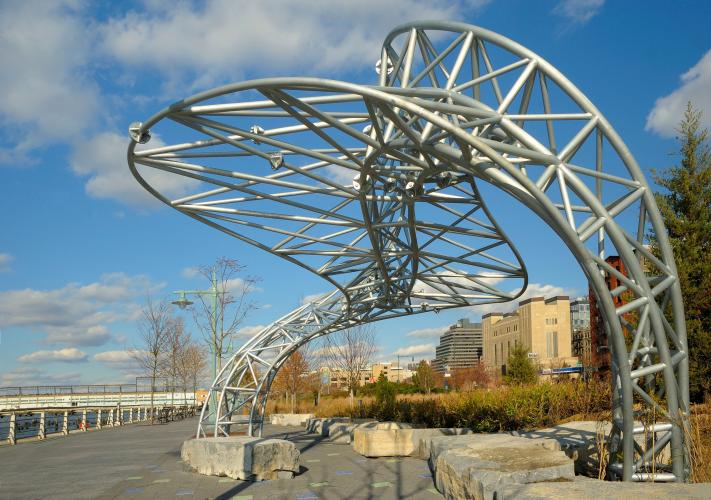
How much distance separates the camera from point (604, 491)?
6633 mm

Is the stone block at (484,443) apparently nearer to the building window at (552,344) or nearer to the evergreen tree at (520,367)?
the evergreen tree at (520,367)

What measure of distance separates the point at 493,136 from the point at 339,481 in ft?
24.7

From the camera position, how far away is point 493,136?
11.0 meters

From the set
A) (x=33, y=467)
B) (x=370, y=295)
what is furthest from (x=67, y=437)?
(x=370, y=295)

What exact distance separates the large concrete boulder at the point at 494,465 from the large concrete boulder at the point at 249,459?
3.30m

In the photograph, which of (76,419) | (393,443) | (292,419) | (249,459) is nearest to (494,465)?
(249,459)

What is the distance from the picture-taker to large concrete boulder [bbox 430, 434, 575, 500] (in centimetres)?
851

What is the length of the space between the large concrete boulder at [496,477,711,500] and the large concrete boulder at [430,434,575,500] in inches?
27.7

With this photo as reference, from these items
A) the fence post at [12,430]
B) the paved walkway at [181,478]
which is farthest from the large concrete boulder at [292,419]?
the fence post at [12,430]

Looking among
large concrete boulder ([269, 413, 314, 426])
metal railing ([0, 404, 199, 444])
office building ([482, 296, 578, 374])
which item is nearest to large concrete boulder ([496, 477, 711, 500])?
metal railing ([0, 404, 199, 444])

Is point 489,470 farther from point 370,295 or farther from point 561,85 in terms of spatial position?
point 370,295

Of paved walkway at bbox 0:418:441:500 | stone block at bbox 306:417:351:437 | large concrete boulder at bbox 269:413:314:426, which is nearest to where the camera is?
paved walkway at bbox 0:418:441:500

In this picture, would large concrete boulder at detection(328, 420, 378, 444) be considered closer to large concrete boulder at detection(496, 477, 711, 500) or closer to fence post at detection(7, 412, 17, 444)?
fence post at detection(7, 412, 17, 444)

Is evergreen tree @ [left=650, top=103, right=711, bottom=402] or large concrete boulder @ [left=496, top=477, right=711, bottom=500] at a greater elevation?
evergreen tree @ [left=650, top=103, right=711, bottom=402]
